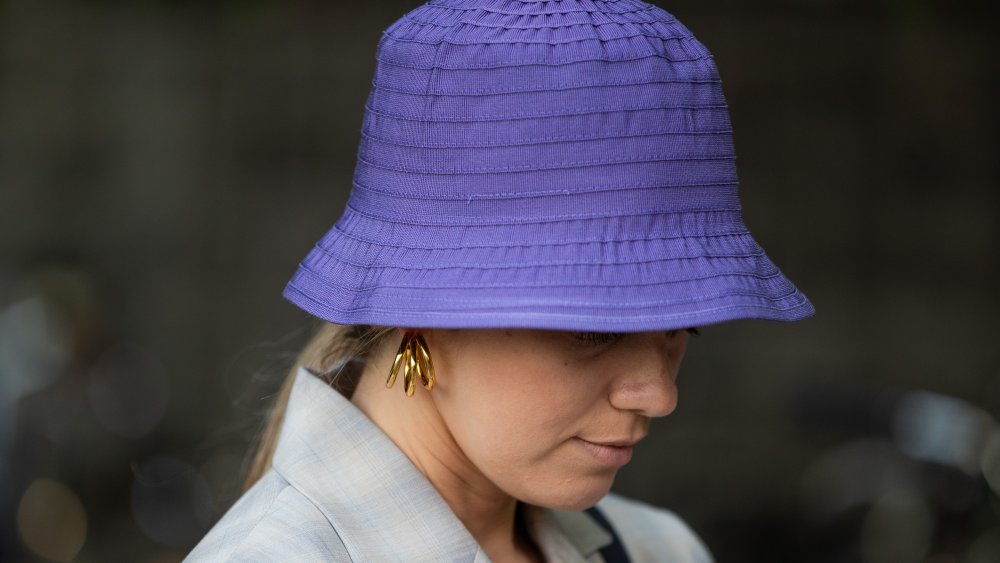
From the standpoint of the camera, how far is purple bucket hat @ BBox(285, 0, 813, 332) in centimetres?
137

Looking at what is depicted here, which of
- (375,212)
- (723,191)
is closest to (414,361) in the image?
(375,212)

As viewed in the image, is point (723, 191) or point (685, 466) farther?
point (685, 466)

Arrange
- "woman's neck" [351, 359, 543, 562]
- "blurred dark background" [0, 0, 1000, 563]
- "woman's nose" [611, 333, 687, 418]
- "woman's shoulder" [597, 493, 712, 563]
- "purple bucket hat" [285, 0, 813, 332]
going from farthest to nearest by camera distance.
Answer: "blurred dark background" [0, 0, 1000, 563], "woman's shoulder" [597, 493, 712, 563], "woman's neck" [351, 359, 543, 562], "woman's nose" [611, 333, 687, 418], "purple bucket hat" [285, 0, 813, 332]

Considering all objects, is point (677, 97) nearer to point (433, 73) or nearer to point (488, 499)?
point (433, 73)

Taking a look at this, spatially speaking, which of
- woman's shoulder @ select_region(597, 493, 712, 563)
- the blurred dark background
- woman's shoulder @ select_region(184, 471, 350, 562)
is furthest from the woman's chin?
the blurred dark background

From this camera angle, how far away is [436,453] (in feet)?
5.29

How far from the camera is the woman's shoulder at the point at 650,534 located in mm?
2023

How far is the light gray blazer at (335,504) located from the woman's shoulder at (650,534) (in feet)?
1.61

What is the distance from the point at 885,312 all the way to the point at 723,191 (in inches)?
168

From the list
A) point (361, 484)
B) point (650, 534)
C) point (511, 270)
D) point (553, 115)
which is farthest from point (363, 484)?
point (650, 534)

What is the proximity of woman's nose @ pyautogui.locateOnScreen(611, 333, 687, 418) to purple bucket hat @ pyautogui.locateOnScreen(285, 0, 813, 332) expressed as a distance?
0.13m

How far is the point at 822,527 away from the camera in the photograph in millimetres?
5309

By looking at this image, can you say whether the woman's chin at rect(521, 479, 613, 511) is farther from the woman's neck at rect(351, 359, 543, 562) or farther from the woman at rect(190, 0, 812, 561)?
the woman's neck at rect(351, 359, 543, 562)

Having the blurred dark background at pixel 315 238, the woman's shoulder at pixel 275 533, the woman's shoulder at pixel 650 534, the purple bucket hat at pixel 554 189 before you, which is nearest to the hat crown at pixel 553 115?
the purple bucket hat at pixel 554 189
